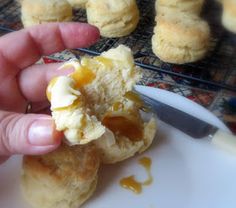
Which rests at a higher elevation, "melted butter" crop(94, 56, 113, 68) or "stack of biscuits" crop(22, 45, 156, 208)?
"melted butter" crop(94, 56, 113, 68)

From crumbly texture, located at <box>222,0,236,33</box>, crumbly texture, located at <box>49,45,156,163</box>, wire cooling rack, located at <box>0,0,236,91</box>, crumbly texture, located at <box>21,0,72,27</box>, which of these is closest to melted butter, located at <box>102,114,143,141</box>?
crumbly texture, located at <box>49,45,156,163</box>

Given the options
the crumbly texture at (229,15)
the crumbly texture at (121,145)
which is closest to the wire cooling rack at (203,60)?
the crumbly texture at (229,15)

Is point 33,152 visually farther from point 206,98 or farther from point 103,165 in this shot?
point 206,98

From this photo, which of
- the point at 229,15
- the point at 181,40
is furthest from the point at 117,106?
the point at 229,15

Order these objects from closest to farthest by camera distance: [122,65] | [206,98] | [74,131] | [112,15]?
[74,131]
[122,65]
[206,98]
[112,15]

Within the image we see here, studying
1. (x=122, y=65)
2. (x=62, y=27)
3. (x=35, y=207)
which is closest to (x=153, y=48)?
(x=62, y=27)

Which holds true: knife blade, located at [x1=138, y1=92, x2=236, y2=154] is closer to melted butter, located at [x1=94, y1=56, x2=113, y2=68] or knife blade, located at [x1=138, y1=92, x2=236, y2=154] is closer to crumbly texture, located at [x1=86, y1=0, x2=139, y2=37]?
melted butter, located at [x1=94, y1=56, x2=113, y2=68]

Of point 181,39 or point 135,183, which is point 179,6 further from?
point 135,183
